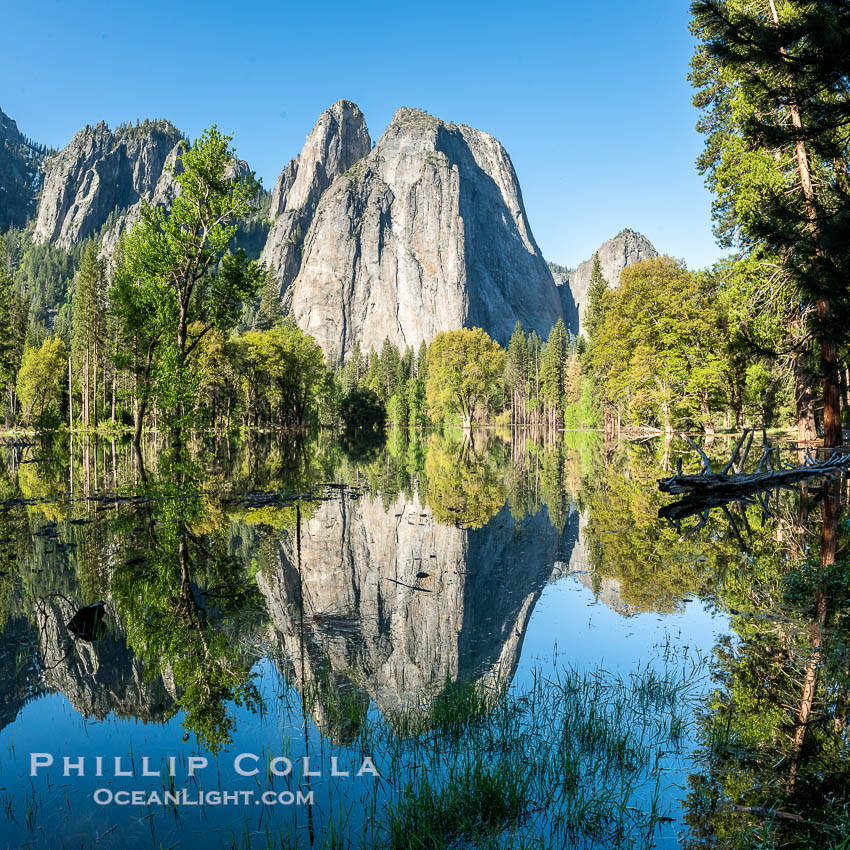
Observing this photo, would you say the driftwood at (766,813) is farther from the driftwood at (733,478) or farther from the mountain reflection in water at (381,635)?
the driftwood at (733,478)

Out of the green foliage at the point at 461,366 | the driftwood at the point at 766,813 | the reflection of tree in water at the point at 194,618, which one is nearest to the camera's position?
the driftwood at the point at 766,813

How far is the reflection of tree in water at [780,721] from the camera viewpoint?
347 cm

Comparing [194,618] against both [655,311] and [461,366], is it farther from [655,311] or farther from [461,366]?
[461,366]

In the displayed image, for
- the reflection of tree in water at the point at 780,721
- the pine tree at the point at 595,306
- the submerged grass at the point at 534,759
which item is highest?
the pine tree at the point at 595,306

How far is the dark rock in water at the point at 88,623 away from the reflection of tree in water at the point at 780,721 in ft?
20.2

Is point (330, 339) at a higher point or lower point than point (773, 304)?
higher

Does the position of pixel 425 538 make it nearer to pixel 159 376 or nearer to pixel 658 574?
pixel 658 574

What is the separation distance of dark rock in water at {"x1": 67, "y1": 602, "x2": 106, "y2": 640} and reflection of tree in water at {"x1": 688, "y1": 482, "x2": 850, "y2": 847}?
617cm

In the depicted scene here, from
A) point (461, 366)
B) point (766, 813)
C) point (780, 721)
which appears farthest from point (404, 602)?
point (461, 366)

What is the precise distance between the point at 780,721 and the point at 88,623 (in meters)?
6.98

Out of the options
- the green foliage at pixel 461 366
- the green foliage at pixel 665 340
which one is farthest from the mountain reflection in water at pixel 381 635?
the green foliage at pixel 461 366

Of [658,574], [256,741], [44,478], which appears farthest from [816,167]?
[44,478]

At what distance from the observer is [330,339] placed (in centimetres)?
19162

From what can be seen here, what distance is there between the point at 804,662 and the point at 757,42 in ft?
33.3
